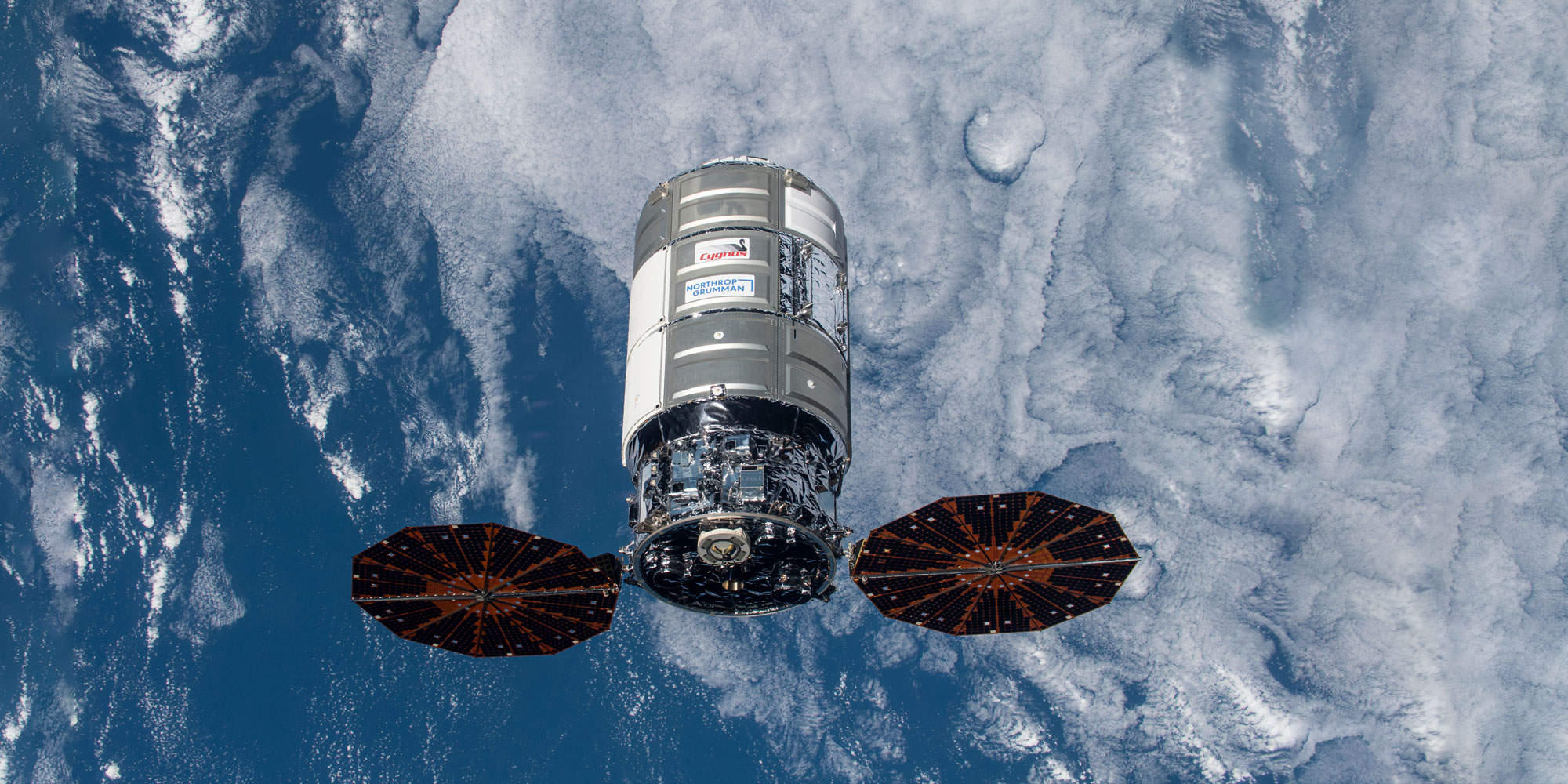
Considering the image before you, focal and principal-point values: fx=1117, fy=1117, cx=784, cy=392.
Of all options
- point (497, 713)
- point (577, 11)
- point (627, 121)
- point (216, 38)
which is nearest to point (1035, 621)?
point (497, 713)

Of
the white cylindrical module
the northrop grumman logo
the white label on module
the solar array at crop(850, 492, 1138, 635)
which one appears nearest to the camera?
the white cylindrical module

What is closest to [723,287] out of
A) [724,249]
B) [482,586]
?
[724,249]

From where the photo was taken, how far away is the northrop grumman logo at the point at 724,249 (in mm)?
16547

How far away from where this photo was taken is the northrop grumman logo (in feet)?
54.3

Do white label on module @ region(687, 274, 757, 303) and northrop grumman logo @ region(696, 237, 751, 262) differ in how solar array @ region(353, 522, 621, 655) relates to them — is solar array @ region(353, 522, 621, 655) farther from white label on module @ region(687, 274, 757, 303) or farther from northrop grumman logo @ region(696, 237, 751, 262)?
northrop grumman logo @ region(696, 237, 751, 262)

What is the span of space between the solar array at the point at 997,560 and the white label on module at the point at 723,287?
395cm

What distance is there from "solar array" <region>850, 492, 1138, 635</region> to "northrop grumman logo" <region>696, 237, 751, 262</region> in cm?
460

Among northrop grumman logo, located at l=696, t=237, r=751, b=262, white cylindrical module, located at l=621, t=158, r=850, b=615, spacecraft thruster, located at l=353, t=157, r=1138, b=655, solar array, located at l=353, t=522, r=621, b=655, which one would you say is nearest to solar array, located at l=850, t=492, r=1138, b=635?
spacecraft thruster, located at l=353, t=157, r=1138, b=655

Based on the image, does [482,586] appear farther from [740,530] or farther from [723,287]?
[723,287]

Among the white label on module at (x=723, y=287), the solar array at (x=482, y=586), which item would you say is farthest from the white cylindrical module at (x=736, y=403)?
the solar array at (x=482, y=586)

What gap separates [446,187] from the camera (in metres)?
35.3

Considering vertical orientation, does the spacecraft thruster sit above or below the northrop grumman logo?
below

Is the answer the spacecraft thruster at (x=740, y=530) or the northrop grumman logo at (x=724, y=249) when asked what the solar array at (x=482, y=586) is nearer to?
the spacecraft thruster at (x=740, y=530)

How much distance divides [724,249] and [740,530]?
465 cm
